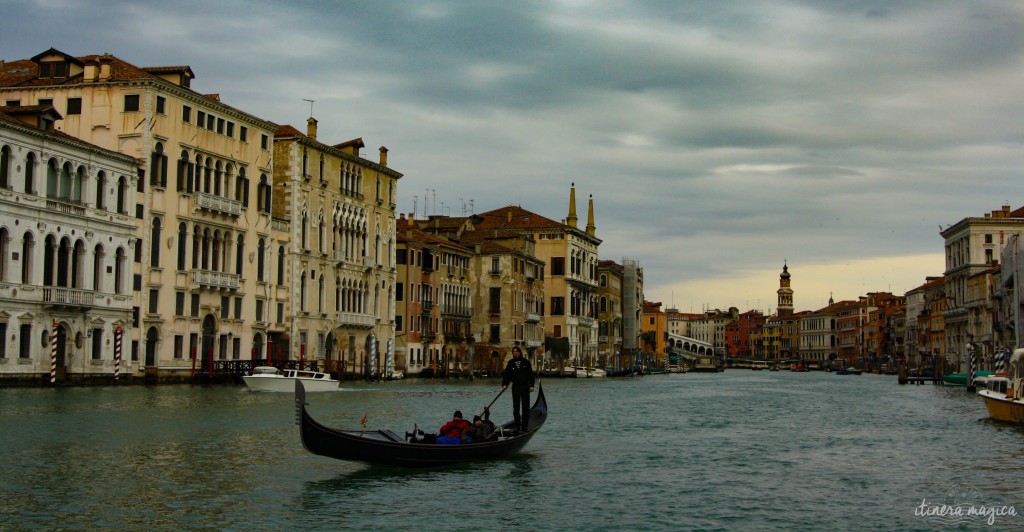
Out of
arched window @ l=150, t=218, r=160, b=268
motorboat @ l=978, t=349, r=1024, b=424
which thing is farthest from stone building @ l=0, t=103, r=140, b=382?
motorboat @ l=978, t=349, r=1024, b=424

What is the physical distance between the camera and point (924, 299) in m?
109

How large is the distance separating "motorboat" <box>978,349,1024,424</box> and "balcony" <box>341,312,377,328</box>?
30625mm

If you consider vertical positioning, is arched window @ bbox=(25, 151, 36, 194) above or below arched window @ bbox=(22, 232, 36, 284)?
above

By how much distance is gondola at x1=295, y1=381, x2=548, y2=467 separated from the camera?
49.6 feet

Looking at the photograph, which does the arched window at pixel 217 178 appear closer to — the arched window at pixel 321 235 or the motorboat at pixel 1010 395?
the arched window at pixel 321 235

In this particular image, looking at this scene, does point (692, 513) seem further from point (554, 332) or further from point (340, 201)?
point (554, 332)

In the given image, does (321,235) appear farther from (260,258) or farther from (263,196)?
(263,196)

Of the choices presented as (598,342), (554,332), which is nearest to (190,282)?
(554,332)

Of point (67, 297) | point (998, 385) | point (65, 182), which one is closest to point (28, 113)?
point (65, 182)

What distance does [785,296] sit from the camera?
600ft

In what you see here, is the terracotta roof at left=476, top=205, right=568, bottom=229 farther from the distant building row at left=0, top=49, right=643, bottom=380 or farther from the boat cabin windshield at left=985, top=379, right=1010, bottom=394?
the boat cabin windshield at left=985, top=379, right=1010, bottom=394

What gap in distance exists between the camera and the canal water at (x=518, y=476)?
12688 mm

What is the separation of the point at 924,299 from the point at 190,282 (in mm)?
82557

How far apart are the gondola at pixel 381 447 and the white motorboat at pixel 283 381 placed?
19970 mm
